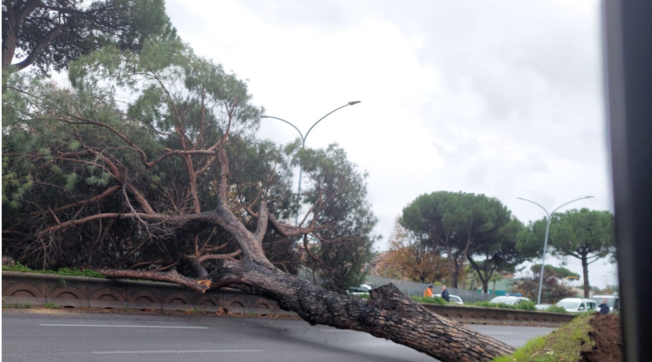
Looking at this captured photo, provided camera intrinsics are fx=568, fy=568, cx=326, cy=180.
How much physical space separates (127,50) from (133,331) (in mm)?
6421

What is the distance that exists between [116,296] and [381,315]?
26.6 feet

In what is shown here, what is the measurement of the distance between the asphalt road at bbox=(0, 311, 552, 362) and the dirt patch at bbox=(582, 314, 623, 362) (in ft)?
15.4

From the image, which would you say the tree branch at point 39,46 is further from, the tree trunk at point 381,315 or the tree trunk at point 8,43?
the tree trunk at point 381,315

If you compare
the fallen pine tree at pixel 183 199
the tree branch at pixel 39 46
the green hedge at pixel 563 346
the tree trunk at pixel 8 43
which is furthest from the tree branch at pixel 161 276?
the tree trunk at pixel 8 43

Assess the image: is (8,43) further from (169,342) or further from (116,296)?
(116,296)

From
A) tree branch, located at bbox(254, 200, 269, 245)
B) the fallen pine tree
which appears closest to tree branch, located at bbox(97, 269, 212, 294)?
the fallen pine tree

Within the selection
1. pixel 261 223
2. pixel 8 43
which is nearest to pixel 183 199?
pixel 261 223

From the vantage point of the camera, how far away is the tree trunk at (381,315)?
28.7 feet

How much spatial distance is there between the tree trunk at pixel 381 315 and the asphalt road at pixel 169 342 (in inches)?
26.7

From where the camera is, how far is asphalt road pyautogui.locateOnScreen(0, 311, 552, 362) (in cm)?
788

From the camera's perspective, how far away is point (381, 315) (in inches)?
391

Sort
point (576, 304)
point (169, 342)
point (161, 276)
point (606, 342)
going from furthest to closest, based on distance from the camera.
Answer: point (576, 304) → point (161, 276) → point (169, 342) → point (606, 342)

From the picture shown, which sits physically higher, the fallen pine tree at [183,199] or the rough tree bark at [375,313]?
the fallen pine tree at [183,199]

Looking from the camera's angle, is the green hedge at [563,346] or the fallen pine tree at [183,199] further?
the fallen pine tree at [183,199]
